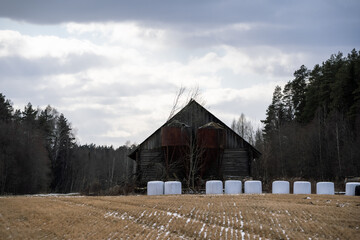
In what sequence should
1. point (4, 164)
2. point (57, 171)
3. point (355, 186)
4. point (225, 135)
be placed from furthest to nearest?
1. point (57, 171)
2. point (4, 164)
3. point (225, 135)
4. point (355, 186)

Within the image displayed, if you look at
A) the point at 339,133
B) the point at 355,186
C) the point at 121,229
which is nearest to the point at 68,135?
the point at 339,133

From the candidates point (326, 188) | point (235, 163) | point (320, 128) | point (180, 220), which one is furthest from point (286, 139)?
point (180, 220)

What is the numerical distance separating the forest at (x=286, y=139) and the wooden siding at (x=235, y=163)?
4.99 meters

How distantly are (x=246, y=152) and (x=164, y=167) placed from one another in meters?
6.46

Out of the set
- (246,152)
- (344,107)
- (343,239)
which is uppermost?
(344,107)

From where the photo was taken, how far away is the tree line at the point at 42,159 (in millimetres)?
50375

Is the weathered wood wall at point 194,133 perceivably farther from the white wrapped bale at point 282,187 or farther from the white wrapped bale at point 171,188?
the white wrapped bale at point 171,188

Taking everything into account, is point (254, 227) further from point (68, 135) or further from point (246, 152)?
point (68, 135)

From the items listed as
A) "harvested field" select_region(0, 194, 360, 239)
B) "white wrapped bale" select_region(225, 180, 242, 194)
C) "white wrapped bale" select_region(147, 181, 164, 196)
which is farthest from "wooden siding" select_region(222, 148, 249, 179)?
"harvested field" select_region(0, 194, 360, 239)

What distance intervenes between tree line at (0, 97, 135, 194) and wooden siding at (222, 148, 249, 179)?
7461mm

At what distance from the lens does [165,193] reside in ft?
80.6


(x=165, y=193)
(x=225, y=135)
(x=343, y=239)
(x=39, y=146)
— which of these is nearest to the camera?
(x=343, y=239)

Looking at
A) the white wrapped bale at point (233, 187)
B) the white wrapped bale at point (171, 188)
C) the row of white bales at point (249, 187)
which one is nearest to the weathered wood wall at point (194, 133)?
the white wrapped bale at point (233, 187)

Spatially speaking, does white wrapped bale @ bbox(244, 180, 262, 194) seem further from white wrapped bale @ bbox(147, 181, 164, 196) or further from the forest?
the forest
